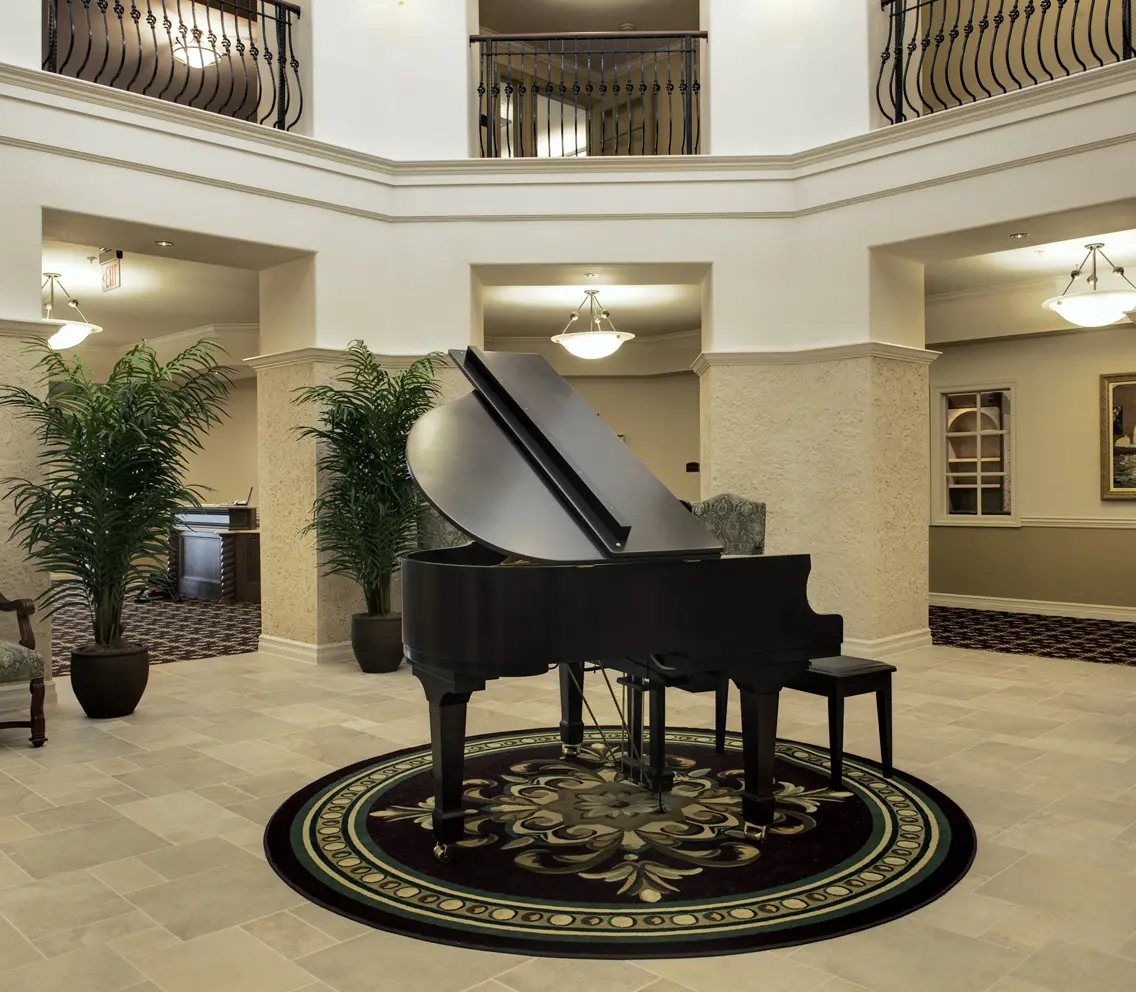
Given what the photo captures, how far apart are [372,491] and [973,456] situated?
233 inches

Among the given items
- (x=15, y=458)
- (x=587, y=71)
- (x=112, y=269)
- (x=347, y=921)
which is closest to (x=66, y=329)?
(x=112, y=269)

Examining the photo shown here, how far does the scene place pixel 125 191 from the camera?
5469 millimetres

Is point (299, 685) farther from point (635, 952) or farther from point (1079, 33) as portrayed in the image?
point (1079, 33)

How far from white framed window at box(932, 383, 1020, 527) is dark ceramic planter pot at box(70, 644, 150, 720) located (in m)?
7.25

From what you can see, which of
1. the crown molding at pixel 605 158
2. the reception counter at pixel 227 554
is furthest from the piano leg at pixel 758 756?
the reception counter at pixel 227 554

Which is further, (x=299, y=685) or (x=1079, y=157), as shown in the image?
(x=299, y=685)

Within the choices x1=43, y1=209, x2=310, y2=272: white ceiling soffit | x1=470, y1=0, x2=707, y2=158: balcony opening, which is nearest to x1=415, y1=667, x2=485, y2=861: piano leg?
x1=43, y1=209, x2=310, y2=272: white ceiling soffit

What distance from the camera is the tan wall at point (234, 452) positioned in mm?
12227

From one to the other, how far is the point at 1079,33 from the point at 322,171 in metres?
6.23

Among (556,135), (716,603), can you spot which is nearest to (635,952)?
(716,603)

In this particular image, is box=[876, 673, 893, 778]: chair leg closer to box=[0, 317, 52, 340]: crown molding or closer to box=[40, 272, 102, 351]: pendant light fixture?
box=[0, 317, 52, 340]: crown molding

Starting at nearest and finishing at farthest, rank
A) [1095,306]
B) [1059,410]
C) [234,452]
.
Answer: [1095,306]
[1059,410]
[234,452]

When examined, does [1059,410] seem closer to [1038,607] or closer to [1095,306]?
[1038,607]

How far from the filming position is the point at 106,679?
15.9ft
